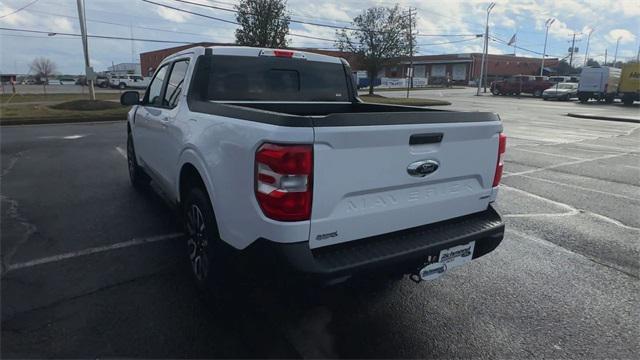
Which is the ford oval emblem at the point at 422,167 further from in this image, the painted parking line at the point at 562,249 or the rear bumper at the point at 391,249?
the painted parking line at the point at 562,249

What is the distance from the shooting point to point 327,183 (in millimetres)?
2295

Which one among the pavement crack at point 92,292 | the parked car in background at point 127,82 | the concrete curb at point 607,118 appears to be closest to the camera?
the pavement crack at point 92,292

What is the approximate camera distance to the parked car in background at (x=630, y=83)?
1225 inches

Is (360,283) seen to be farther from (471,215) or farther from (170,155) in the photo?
(170,155)

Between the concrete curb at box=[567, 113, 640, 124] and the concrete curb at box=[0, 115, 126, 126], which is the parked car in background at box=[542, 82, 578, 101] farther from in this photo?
the concrete curb at box=[0, 115, 126, 126]

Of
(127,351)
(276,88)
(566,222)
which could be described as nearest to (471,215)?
(276,88)

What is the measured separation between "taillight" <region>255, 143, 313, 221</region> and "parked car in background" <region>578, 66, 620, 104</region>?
1513 inches

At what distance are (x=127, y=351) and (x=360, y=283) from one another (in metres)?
1.54

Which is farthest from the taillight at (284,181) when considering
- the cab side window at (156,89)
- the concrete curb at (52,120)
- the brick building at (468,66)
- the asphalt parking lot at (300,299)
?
the brick building at (468,66)

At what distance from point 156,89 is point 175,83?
89cm

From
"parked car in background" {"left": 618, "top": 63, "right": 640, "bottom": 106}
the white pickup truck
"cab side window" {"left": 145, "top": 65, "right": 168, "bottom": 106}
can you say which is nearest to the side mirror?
"cab side window" {"left": 145, "top": 65, "right": 168, "bottom": 106}

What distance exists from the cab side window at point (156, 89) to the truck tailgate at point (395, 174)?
9.69 feet

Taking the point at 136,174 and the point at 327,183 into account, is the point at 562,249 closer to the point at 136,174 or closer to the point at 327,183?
the point at 327,183

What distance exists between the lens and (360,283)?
8.17ft
